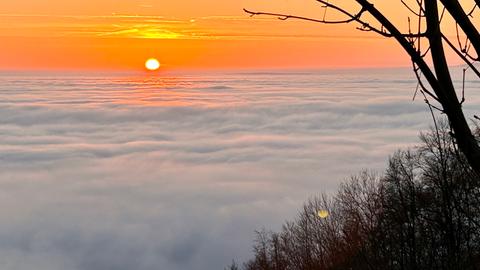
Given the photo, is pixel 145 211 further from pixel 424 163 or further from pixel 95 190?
pixel 424 163

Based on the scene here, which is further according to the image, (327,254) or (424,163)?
(327,254)

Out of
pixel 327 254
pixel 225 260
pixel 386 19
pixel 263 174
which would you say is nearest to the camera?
pixel 386 19

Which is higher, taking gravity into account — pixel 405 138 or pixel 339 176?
pixel 405 138

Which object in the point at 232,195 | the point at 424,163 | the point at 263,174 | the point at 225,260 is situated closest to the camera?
the point at 424,163

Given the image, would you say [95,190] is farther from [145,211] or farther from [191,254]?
[191,254]

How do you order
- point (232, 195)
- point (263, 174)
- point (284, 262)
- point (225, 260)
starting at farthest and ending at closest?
point (263, 174) → point (232, 195) → point (225, 260) → point (284, 262)

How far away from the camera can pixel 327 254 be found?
3628 cm

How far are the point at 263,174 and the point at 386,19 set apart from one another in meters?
176

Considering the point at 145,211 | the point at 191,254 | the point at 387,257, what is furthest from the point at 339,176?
the point at 387,257

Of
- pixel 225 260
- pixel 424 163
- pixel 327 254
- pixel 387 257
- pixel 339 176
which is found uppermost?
pixel 339 176

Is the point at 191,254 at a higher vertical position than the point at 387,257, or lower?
higher

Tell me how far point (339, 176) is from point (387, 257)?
131 m

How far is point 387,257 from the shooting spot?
1925cm

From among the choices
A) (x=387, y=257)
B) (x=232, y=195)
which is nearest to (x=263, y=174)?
(x=232, y=195)
